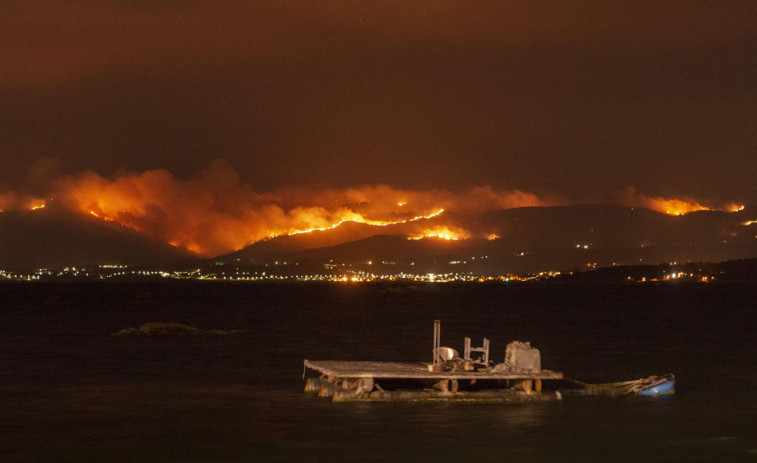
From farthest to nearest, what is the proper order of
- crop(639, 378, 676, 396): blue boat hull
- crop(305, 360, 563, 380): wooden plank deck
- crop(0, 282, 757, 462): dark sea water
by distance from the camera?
1. crop(639, 378, 676, 396): blue boat hull
2. crop(305, 360, 563, 380): wooden plank deck
3. crop(0, 282, 757, 462): dark sea water

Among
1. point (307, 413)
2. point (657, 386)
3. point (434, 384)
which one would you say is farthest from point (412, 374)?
point (657, 386)

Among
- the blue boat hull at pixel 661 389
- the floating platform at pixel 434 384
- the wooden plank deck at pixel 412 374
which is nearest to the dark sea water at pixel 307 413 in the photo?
the floating platform at pixel 434 384

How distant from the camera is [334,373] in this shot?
127 feet

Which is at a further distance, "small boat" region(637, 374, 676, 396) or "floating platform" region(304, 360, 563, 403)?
"small boat" region(637, 374, 676, 396)

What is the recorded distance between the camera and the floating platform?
3762 cm

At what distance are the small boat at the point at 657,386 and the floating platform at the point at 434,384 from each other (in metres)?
4.54

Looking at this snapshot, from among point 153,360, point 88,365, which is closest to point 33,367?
point 88,365

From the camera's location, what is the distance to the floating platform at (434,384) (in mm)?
37625

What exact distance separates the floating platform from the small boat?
14.9 ft

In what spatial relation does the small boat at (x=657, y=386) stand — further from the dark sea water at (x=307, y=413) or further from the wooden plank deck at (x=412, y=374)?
the wooden plank deck at (x=412, y=374)

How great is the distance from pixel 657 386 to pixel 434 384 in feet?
29.7

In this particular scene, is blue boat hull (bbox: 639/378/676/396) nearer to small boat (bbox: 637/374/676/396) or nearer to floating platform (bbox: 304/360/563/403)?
small boat (bbox: 637/374/676/396)

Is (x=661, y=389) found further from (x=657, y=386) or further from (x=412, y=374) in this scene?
(x=412, y=374)

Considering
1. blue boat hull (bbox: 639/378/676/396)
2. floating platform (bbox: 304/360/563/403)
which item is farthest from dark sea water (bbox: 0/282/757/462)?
blue boat hull (bbox: 639/378/676/396)
